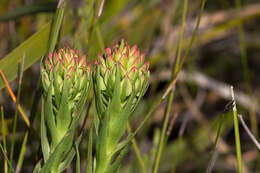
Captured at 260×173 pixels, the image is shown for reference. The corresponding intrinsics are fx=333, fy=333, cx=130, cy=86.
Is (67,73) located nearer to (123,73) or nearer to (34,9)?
(123,73)

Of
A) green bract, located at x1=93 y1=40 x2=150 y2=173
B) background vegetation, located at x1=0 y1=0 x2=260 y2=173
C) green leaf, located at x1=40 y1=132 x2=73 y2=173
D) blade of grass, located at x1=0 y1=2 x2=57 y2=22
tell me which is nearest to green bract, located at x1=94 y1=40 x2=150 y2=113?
green bract, located at x1=93 y1=40 x2=150 y2=173

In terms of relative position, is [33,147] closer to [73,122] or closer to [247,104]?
[73,122]

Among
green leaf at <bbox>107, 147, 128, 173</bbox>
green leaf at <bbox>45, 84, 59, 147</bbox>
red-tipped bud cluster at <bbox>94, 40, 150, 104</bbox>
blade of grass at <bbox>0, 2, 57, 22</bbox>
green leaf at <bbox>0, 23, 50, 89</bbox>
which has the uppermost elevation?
blade of grass at <bbox>0, 2, 57, 22</bbox>

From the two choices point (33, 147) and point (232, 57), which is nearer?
point (33, 147)

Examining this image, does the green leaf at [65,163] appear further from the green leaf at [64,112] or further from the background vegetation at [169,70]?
the background vegetation at [169,70]

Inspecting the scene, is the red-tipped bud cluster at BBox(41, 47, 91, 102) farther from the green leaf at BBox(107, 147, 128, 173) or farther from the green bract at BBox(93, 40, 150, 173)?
the green leaf at BBox(107, 147, 128, 173)

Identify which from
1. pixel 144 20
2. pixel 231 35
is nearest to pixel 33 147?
pixel 144 20

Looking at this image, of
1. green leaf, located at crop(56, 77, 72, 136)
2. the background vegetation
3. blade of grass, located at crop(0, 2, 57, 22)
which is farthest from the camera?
the background vegetation
